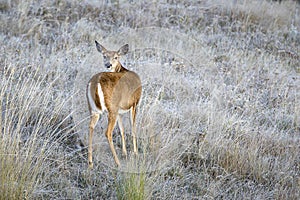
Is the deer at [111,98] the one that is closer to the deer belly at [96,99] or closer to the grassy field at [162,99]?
the deer belly at [96,99]

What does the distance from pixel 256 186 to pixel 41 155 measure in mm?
2226

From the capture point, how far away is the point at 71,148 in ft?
16.2

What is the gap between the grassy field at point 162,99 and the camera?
4238 millimetres

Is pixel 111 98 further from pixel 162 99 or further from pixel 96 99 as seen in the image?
pixel 162 99

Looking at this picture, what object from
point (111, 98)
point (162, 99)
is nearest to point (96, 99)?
point (111, 98)

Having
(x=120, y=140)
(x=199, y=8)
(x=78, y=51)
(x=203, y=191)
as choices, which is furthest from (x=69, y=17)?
(x=203, y=191)

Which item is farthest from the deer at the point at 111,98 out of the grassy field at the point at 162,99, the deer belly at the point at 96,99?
the grassy field at the point at 162,99

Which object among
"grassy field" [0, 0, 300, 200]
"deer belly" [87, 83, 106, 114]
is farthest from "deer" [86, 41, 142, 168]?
"grassy field" [0, 0, 300, 200]

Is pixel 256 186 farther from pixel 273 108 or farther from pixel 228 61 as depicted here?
pixel 228 61

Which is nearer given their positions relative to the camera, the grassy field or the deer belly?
the grassy field

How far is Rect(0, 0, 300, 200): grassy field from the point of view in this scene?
13.9ft

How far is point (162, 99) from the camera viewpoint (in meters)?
6.59

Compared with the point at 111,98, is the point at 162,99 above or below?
below

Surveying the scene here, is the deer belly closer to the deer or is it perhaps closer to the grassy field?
the deer
